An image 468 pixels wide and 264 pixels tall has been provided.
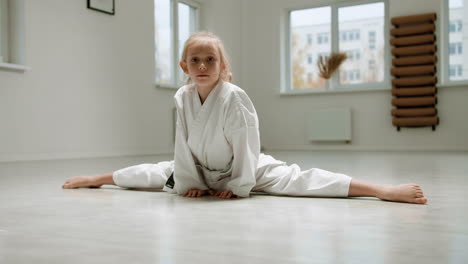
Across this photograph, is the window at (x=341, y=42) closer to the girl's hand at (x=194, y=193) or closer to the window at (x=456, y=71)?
the window at (x=456, y=71)

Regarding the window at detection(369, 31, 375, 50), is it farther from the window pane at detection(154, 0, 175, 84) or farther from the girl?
the girl

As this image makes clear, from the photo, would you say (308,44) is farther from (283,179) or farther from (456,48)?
(283,179)

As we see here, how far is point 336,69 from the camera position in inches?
267

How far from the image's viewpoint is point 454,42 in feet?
20.0

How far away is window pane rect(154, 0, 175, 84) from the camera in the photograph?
5.91 metres

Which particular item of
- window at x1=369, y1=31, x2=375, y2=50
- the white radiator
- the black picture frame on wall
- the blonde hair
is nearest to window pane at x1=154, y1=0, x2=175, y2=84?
the black picture frame on wall

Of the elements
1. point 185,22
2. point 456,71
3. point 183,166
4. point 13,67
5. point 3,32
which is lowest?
point 183,166

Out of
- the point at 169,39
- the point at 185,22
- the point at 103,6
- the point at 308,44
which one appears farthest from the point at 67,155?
the point at 308,44

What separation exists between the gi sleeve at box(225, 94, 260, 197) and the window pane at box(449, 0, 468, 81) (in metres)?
5.26

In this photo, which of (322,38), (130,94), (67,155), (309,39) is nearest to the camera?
(67,155)

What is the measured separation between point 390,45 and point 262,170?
5.16m

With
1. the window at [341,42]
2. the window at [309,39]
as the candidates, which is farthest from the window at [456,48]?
the window at [309,39]

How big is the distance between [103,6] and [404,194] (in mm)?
4250

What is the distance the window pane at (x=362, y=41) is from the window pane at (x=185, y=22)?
2193mm
